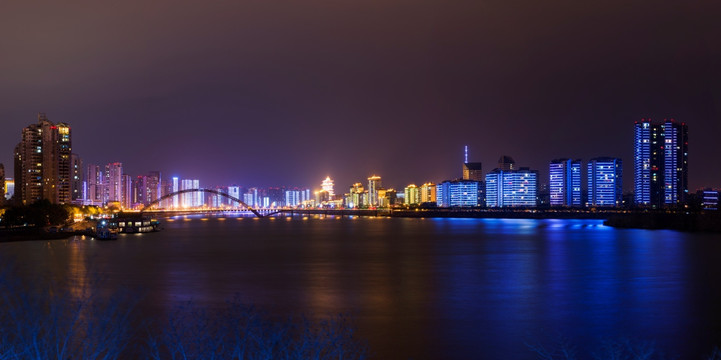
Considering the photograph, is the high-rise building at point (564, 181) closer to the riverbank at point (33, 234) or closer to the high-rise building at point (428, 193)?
the high-rise building at point (428, 193)

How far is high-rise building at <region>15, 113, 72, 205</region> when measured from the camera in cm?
10050

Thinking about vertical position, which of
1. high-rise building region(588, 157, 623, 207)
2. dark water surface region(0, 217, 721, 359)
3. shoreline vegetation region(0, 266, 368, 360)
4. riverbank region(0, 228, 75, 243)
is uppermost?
high-rise building region(588, 157, 623, 207)

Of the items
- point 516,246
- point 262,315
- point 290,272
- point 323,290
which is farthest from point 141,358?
point 516,246

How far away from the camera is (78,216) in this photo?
3083 inches

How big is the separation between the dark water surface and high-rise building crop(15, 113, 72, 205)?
6725cm

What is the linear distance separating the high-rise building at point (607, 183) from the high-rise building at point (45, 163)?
324ft

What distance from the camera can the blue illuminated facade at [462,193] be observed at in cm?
15862

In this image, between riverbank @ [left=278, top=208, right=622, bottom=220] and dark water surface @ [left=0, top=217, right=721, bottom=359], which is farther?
riverbank @ [left=278, top=208, right=622, bottom=220]

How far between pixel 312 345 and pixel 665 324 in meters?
8.50

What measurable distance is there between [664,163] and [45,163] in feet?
345

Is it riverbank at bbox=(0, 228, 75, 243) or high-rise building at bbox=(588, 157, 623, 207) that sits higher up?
high-rise building at bbox=(588, 157, 623, 207)

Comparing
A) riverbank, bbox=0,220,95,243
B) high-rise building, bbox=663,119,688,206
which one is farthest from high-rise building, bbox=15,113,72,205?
high-rise building, bbox=663,119,688,206

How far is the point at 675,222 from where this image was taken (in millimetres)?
60250

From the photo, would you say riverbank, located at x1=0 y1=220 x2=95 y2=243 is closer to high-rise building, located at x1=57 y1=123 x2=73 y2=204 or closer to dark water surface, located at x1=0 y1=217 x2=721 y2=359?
dark water surface, located at x1=0 y1=217 x2=721 y2=359
